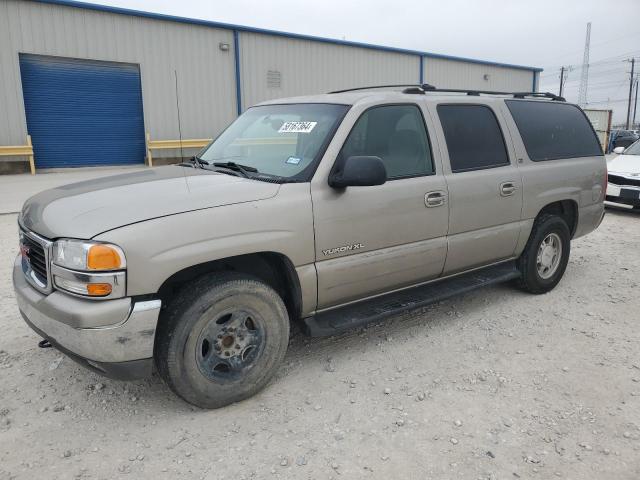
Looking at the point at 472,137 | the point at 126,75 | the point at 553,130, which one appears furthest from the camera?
the point at 126,75

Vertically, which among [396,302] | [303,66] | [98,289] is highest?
[303,66]

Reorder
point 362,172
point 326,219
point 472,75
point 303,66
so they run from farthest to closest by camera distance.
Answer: point 472,75 < point 303,66 < point 326,219 < point 362,172

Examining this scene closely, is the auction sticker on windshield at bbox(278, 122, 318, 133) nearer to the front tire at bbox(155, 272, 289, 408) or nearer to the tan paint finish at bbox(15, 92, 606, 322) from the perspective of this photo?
the tan paint finish at bbox(15, 92, 606, 322)

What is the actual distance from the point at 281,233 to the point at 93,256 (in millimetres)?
1047

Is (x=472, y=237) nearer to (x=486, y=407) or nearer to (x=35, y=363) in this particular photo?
(x=486, y=407)

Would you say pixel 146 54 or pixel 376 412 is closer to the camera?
pixel 376 412

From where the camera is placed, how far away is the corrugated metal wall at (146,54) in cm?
1476

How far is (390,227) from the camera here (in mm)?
3596

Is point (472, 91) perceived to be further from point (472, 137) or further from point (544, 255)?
point (544, 255)

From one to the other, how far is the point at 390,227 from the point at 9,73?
1528cm

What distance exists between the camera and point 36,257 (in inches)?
118

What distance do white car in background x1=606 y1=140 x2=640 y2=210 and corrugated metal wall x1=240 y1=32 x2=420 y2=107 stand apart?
12.5 meters

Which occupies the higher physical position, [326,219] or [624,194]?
[326,219]

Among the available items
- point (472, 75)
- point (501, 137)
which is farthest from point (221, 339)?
point (472, 75)
